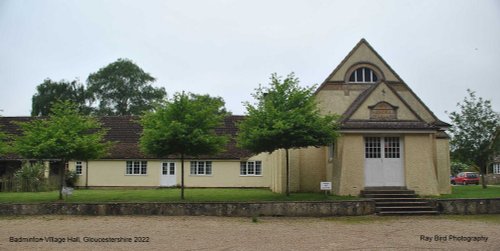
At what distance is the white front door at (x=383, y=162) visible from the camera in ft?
70.4

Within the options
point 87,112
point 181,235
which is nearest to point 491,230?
point 181,235

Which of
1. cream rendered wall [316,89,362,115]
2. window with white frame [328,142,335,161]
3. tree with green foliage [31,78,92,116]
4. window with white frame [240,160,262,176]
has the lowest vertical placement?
window with white frame [240,160,262,176]

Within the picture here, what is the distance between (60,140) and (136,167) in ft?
49.0

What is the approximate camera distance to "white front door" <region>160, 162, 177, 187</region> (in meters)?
34.9

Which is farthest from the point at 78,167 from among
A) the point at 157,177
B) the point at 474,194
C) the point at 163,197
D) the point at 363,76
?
the point at 474,194

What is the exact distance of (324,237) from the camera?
12.9 meters

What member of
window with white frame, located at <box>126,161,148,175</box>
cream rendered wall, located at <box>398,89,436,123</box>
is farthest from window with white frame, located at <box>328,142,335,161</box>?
window with white frame, located at <box>126,161,148,175</box>

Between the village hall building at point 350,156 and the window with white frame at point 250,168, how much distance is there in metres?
0.07

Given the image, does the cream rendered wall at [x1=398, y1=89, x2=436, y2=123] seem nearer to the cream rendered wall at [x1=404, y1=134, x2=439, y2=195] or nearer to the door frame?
the cream rendered wall at [x1=404, y1=134, x2=439, y2=195]

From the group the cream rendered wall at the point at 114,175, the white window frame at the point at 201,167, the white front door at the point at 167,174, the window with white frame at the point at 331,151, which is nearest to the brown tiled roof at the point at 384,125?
the window with white frame at the point at 331,151

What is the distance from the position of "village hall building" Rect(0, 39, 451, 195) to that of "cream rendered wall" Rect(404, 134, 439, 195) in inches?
1.8

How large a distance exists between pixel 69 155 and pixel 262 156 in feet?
55.0

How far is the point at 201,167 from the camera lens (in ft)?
116

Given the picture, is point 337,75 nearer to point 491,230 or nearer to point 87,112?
point 491,230
